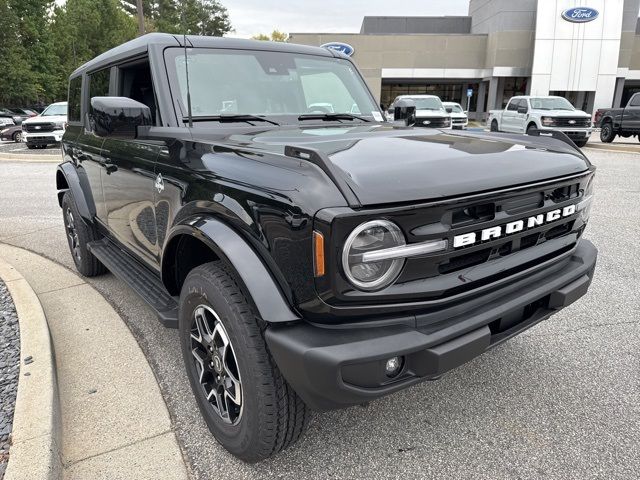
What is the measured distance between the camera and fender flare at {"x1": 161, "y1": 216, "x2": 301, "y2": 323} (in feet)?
5.89

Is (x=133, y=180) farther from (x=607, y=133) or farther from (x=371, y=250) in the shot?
(x=607, y=133)

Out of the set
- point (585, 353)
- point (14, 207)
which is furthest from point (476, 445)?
point (14, 207)

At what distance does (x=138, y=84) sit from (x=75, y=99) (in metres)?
1.81

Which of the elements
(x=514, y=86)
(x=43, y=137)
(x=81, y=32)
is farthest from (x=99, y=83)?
(x=81, y=32)

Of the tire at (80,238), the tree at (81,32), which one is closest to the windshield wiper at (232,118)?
the tire at (80,238)

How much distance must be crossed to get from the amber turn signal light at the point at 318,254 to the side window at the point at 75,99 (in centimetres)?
380

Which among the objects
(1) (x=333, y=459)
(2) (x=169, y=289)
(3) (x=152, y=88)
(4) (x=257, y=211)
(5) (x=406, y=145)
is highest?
(3) (x=152, y=88)

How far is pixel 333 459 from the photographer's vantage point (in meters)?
2.25

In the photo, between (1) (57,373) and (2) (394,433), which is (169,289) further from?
(2) (394,433)

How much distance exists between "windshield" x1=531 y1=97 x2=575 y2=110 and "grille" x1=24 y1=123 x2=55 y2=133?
59.4 feet

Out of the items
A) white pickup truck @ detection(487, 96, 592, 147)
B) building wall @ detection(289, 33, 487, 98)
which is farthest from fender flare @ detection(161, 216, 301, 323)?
building wall @ detection(289, 33, 487, 98)

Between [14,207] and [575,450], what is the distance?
29.1 feet

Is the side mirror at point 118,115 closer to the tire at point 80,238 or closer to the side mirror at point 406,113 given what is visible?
the tire at point 80,238

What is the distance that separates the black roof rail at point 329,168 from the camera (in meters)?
1.69
